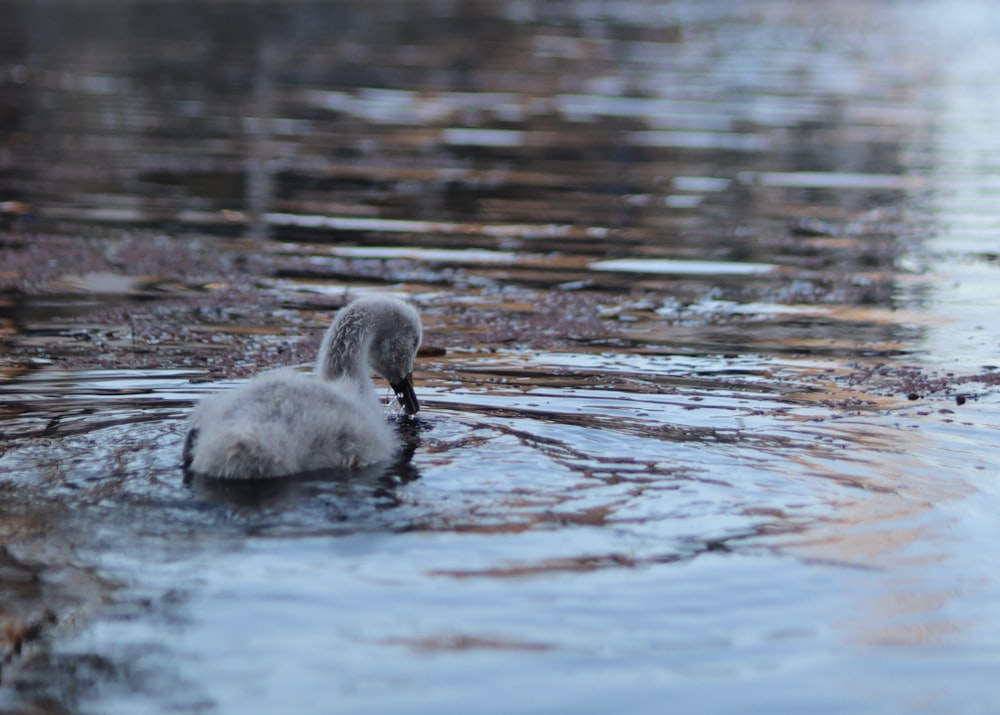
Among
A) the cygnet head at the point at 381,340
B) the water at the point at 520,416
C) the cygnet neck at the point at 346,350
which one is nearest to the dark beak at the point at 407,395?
the cygnet head at the point at 381,340

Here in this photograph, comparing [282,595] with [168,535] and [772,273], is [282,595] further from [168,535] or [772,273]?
[772,273]

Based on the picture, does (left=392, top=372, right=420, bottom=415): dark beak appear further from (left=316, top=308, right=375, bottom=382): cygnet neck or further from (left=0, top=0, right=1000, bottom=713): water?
(left=316, top=308, right=375, bottom=382): cygnet neck

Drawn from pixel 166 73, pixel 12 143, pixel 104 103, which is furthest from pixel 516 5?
pixel 12 143

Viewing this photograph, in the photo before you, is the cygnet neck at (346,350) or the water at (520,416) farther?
the cygnet neck at (346,350)

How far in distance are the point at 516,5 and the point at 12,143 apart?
125 ft

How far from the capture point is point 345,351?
24.6ft

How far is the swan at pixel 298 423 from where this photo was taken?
6.20m

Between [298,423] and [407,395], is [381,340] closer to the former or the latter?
[407,395]

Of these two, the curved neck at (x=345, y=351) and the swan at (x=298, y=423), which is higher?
the curved neck at (x=345, y=351)

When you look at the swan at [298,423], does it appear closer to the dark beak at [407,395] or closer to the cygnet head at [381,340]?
the cygnet head at [381,340]

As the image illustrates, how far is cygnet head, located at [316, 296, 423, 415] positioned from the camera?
297 inches

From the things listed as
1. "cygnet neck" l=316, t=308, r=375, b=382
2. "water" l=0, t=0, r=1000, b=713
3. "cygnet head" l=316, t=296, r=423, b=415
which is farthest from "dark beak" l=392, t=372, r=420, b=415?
"cygnet neck" l=316, t=308, r=375, b=382

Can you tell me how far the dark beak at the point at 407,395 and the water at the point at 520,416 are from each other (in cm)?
16

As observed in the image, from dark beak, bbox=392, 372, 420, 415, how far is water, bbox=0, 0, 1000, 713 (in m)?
0.16
